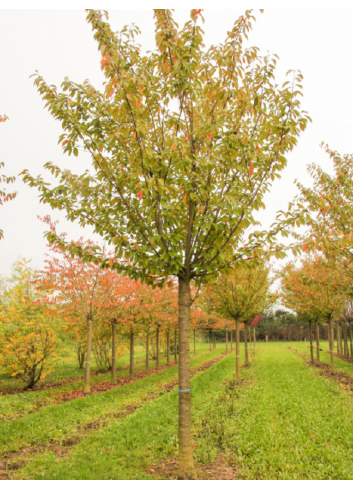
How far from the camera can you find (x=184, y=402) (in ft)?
12.2

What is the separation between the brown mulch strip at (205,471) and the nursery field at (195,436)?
0.01m

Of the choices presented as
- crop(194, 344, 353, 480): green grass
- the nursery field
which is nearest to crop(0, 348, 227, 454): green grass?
the nursery field

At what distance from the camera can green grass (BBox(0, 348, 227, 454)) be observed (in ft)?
18.5

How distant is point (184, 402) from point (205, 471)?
4.43ft

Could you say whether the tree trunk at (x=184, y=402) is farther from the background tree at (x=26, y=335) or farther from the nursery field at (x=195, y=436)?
the background tree at (x=26, y=335)

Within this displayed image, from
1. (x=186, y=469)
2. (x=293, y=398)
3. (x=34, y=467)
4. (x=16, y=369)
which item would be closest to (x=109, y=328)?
(x=16, y=369)

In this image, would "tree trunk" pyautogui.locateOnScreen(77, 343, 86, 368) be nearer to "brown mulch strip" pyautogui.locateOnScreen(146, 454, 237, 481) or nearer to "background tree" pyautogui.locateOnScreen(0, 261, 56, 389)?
"background tree" pyautogui.locateOnScreen(0, 261, 56, 389)

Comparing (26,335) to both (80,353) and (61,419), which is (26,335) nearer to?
(61,419)

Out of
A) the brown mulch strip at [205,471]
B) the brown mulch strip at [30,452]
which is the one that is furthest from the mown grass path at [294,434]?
the brown mulch strip at [30,452]

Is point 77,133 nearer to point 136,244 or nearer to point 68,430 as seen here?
point 136,244

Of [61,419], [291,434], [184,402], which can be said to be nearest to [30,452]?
[61,419]

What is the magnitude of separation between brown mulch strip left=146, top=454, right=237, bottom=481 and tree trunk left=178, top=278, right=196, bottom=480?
22.1 inches

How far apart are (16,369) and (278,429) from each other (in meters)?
10.4

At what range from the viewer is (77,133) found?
3756 mm
